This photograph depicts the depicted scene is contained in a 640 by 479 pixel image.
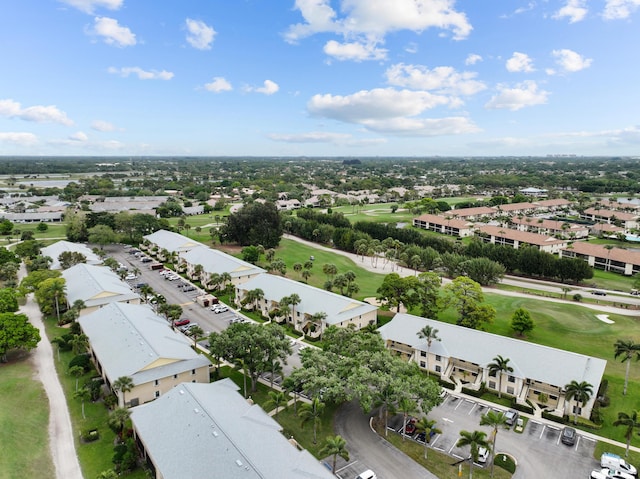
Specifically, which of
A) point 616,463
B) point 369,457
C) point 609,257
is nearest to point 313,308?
point 369,457

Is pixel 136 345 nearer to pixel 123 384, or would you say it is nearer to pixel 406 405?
pixel 123 384

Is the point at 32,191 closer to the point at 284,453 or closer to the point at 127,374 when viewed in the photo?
the point at 127,374

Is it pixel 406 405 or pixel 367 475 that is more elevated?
pixel 406 405

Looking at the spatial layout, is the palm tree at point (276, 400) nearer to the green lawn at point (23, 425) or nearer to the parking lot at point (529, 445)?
the parking lot at point (529, 445)

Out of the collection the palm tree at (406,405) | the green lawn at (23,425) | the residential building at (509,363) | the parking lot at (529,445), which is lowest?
the parking lot at (529,445)

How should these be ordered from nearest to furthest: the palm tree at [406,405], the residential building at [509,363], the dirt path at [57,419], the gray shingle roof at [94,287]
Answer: the dirt path at [57,419] → the palm tree at [406,405] → the residential building at [509,363] → the gray shingle roof at [94,287]

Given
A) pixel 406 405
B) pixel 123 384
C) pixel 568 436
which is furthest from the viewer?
pixel 123 384

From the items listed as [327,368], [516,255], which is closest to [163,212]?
[516,255]

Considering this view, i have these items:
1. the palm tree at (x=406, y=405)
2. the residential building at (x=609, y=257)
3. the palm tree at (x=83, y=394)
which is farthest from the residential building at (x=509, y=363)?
the residential building at (x=609, y=257)
